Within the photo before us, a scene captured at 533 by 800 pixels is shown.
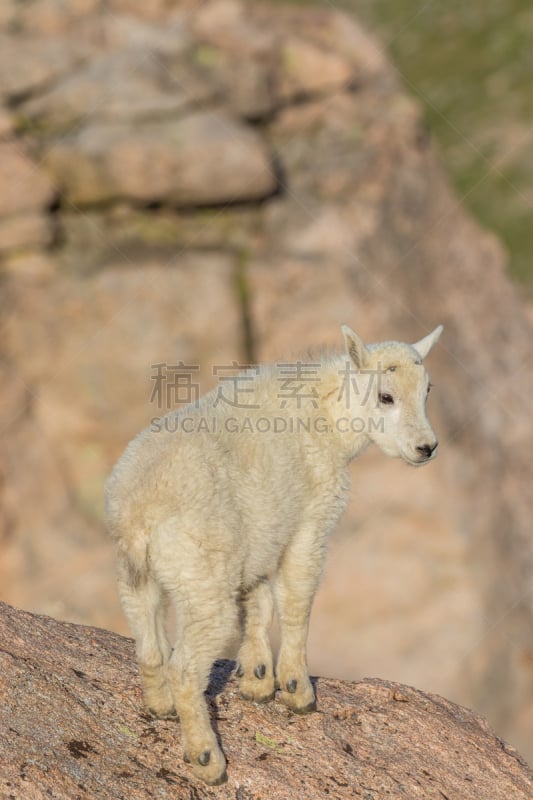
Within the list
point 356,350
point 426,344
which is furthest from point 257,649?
point 426,344

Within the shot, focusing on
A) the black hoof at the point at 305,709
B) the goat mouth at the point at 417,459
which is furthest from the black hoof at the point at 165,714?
the goat mouth at the point at 417,459

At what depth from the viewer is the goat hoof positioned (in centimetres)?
761

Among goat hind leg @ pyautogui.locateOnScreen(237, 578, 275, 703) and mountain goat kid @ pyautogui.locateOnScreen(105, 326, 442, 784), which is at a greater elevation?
mountain goat kid @ pyautogui.locateOnScreen(105, 326, 442, 784)

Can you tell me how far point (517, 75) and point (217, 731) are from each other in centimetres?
8143

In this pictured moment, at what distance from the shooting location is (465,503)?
738 inches

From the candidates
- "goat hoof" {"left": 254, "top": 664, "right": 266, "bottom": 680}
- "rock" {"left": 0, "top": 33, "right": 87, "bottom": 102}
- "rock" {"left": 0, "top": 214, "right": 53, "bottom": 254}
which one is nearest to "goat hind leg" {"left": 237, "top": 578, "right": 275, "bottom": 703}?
"goat hoof" {"left": 254, "top": 664, "right": 266, "bottom": 680}

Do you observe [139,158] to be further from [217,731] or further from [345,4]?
[345,4]

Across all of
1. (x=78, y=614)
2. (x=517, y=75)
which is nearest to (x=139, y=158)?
(x=78, y=614)

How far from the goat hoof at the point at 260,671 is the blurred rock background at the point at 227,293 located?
10197mm

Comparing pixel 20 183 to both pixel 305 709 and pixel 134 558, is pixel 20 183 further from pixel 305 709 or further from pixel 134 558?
pixel 305 709

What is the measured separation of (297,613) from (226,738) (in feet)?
3.73

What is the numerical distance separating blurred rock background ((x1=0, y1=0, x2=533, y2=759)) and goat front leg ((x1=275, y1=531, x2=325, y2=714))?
10136 millimetres

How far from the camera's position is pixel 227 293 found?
59.9 feet

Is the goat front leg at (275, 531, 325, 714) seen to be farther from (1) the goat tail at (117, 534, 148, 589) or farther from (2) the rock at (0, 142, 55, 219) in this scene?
(2) the rock at (0, 142, 55, 219)
